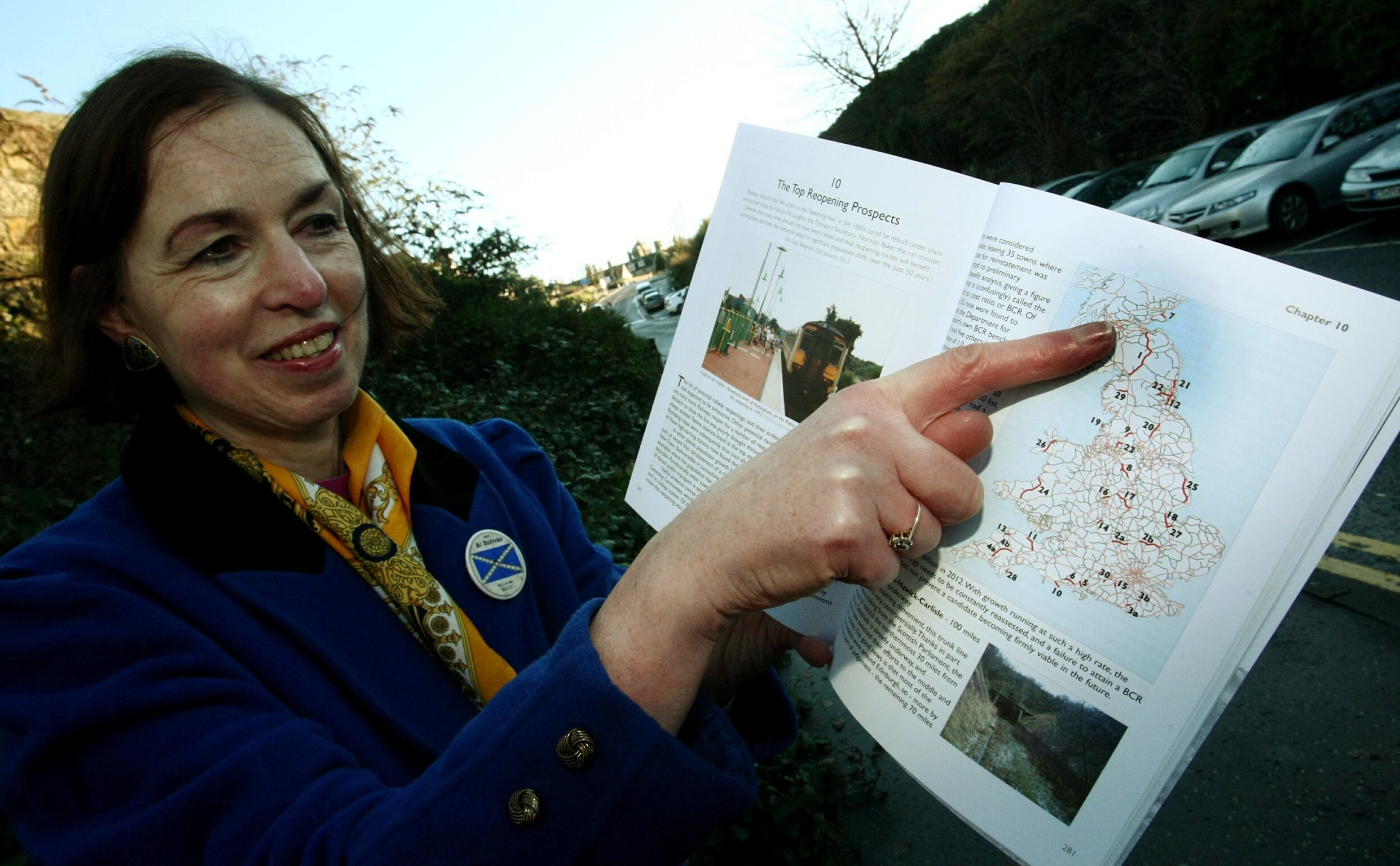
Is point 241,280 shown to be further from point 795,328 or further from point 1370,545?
point 1370,545

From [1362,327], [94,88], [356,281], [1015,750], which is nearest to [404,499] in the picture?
[356,281]

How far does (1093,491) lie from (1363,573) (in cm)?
364

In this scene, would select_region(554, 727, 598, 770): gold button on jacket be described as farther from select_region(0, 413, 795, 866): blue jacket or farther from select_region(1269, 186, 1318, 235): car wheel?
select_region(1269, 186, 1318, 235): car wheel

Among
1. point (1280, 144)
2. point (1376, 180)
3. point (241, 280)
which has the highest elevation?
point (1280, 144)

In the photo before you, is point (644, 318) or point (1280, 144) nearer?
point (1280, 144)

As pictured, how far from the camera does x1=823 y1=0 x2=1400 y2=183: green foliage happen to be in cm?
1340

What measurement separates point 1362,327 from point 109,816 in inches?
63.2

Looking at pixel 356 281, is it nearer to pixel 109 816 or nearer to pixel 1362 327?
pixel 109 816

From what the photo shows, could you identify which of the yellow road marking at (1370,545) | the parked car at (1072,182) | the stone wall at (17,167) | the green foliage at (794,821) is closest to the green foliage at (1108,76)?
the parked car at (1072,182)

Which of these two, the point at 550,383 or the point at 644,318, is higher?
the point at 550,383

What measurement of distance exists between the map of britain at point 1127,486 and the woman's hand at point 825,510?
0.04m

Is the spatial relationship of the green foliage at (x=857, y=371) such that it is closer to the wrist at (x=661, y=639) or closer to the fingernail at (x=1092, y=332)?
Answer: the fingernail at (x=1092, y=332)

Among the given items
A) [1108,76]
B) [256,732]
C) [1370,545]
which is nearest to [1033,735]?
[256,732]

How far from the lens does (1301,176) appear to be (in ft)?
27.3
